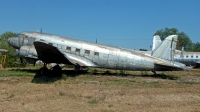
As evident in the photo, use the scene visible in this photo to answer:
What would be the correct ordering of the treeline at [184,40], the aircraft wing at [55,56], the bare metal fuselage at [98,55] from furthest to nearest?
the treeline at [184,40], the bare metal fuselage at [98,55], the aircraft wing at [55,56]

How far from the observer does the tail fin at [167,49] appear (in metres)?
15.2

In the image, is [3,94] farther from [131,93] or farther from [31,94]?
[131,93]

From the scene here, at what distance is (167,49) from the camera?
50.1ft

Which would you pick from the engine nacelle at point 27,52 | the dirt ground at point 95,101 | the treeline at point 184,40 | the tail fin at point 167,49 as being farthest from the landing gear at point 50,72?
the treeline at point 184,40

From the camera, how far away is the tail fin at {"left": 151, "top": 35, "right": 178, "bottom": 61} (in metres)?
15.2

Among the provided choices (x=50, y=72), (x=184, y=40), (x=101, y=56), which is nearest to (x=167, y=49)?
(x=101, y=56)

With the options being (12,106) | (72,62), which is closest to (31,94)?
(12,106)

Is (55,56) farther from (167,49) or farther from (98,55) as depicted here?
(167,49)

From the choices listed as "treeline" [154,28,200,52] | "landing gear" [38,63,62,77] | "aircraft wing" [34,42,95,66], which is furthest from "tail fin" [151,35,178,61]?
"treeline" [154,28,200,52]

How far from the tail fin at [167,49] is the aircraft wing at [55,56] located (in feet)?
15.4

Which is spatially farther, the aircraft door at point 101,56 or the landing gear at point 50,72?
the aircraft door at point 101,56

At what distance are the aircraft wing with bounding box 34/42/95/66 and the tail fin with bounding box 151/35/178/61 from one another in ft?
15.4

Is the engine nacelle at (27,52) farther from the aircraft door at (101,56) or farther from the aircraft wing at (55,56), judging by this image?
the aircraft door at (101,56)

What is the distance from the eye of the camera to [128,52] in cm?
1527
